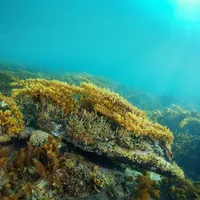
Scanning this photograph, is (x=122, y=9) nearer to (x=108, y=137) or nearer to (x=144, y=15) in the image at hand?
(x=144, y=15)

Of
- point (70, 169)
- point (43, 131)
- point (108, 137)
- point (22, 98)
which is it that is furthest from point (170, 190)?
point (22, 98)

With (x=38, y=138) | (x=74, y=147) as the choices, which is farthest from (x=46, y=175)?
(x=74, y=147)

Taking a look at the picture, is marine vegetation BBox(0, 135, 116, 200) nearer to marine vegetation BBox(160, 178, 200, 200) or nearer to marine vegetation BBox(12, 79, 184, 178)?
marine vegetation BBox(12, 79, 184, 178)

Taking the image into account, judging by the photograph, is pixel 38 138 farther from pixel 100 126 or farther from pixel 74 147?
pixel 100 126

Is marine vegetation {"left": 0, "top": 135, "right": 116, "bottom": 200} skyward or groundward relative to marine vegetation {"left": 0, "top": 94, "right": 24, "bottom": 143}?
groundward

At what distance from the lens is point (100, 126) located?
613cm

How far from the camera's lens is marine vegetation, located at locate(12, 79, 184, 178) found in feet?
19.3

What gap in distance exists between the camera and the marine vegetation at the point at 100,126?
5.89m

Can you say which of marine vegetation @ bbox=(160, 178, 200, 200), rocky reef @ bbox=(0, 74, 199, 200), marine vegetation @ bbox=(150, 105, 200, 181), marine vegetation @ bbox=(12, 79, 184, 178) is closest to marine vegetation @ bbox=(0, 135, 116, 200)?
rocky reef @ bbox=(0, 74, 199, 200)

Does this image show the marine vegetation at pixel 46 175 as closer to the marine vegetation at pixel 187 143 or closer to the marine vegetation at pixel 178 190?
the marine vegetation at pixel 178 190

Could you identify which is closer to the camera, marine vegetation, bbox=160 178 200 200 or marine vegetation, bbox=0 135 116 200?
marine vegetation, bbox=0 135 116 200

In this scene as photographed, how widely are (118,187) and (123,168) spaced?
95 cm

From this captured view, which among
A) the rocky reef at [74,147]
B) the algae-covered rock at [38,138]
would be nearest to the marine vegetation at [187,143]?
the rocky reef at [74,147]

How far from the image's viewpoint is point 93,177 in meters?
5.59
